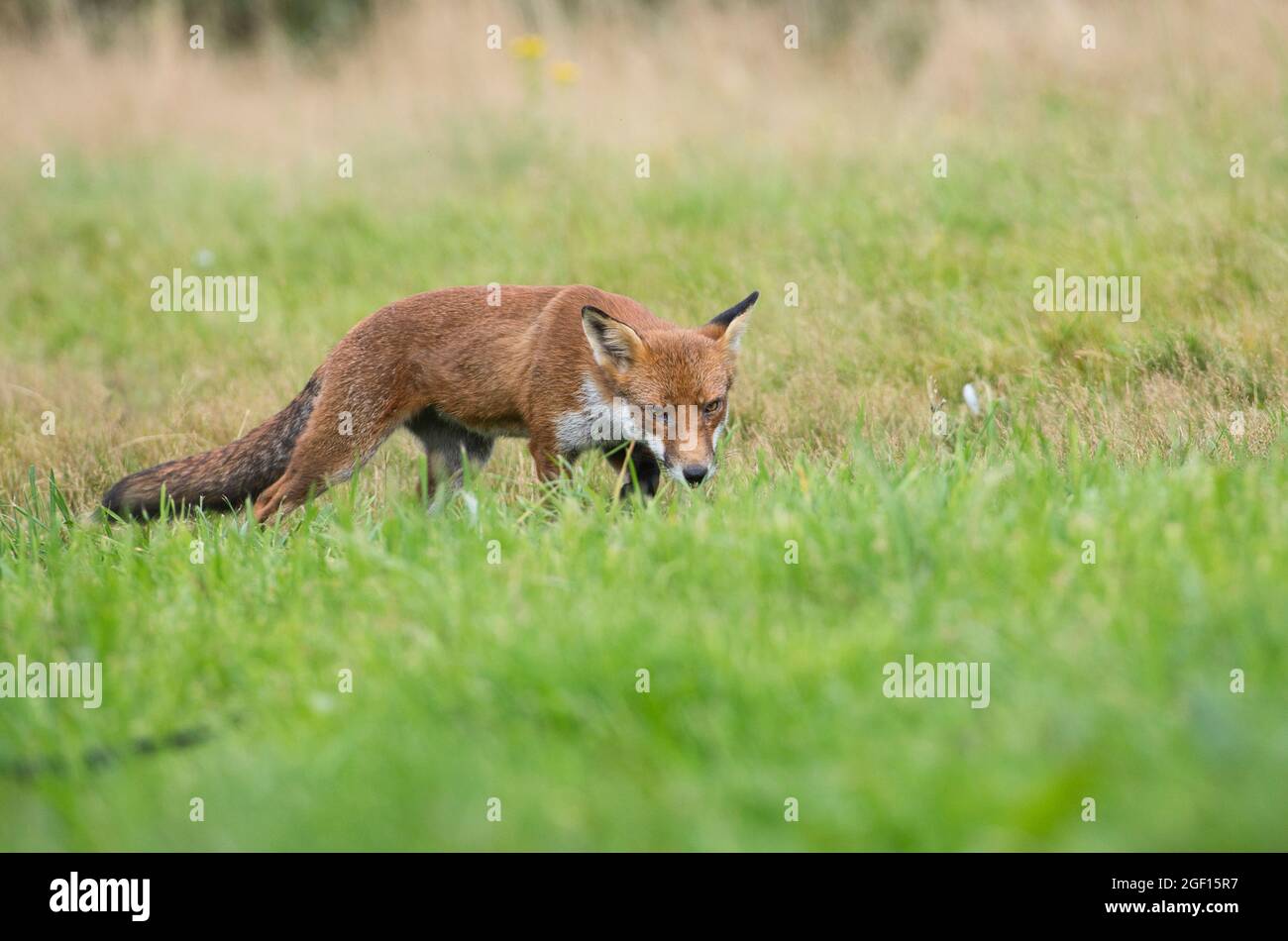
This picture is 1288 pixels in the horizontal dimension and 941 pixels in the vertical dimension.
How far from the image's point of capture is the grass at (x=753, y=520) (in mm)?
3215

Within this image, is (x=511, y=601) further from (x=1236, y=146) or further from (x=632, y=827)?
(x=1236, y=146)

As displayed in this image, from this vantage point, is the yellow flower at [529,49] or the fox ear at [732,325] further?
the yellow flower at [529,49]

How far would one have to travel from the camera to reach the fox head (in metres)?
6.07

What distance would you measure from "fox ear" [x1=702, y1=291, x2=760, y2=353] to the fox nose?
0.97 meters

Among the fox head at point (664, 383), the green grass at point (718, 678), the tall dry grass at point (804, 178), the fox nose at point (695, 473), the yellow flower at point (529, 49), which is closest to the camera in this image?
the green grass at point (718, 678)

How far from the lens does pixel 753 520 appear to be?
15.5 ft

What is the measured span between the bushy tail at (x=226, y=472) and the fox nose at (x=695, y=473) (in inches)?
91.3

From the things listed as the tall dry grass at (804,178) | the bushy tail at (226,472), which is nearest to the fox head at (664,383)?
the tall dry grass at (804,178)

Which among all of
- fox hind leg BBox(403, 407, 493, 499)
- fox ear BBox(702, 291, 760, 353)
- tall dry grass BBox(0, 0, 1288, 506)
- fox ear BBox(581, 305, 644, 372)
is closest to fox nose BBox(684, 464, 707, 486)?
fox ear BBox(581, 305, 644, 372)

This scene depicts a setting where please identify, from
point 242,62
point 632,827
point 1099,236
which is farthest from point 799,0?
point 632,827

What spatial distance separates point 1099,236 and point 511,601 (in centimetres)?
612

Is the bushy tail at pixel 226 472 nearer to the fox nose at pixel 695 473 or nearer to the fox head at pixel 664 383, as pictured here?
the fox head at pixel 664 383

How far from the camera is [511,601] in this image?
4246mm

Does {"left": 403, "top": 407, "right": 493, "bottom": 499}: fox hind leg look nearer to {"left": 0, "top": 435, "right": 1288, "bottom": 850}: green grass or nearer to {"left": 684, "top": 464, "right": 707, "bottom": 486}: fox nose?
{"left": 684, "top": 464, "right": 707, "bottom": 486}: fox nose
